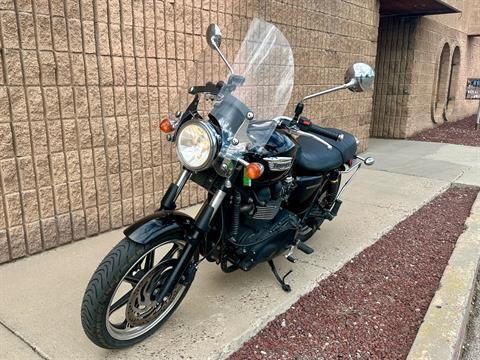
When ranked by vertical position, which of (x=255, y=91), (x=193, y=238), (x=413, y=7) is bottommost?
(x=193, y=238)

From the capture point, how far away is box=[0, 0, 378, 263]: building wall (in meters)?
3.17

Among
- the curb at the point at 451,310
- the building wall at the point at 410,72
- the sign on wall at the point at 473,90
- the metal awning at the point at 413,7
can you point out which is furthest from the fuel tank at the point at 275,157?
the sign on wall at the point at 473,90

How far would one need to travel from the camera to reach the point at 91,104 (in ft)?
11.8

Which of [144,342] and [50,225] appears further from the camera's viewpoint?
[50,225]

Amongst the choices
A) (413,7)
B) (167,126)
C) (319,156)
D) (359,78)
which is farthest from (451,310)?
(413,7)

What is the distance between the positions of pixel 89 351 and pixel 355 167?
2.68 m

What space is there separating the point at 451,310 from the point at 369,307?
0.53 m

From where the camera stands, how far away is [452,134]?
36.0 ft

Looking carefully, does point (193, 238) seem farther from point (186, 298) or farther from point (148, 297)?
point (186, 298)

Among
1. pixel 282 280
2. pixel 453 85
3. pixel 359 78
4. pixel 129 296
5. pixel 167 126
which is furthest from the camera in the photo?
pixel 453 85

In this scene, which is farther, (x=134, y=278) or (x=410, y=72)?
(x=410, y=72)

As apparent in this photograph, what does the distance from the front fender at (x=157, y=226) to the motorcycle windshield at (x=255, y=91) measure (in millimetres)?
450

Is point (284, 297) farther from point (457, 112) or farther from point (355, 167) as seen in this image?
point (457, 112)

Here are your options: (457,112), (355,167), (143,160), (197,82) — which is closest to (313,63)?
(355,167)
